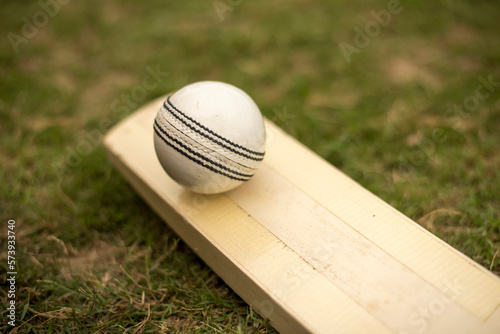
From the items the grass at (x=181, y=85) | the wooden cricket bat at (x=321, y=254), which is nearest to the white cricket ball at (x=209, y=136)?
the wooden cricket bat at (x=321, y=254)

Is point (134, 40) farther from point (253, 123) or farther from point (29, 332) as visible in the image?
point (29, 332)

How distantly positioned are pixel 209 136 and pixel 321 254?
0.66 m

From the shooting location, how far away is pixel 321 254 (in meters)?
1.69

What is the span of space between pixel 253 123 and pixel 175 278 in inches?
33.6

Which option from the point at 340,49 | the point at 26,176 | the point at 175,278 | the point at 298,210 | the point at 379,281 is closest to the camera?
the point at 379,281

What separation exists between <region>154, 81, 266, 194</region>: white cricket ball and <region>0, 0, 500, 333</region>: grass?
1.76 ft

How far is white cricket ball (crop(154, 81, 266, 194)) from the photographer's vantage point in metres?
1.68

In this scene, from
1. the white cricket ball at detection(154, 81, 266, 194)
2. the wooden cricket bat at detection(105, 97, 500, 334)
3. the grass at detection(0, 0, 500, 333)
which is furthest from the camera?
the grass at detection(0, 0, 500, 333)

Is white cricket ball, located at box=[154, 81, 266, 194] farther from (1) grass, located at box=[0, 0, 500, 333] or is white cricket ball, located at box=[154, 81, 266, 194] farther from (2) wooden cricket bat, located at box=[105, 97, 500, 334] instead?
(1) grass, located at box=[0, 0, 500, 333]

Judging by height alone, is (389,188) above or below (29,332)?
above

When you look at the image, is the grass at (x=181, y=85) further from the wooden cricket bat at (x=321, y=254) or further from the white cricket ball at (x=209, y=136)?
the white cricket ball at (x=209, y=136)

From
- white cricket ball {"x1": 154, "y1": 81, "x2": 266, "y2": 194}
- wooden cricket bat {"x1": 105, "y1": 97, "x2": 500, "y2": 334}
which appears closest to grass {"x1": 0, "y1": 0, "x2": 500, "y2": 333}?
wooden cricket bat {"x1": 105, "y1": 97, "x2": 500, "y2": 334}

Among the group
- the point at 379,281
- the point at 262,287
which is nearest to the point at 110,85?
the point at 262,287

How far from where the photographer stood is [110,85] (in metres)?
3.28
